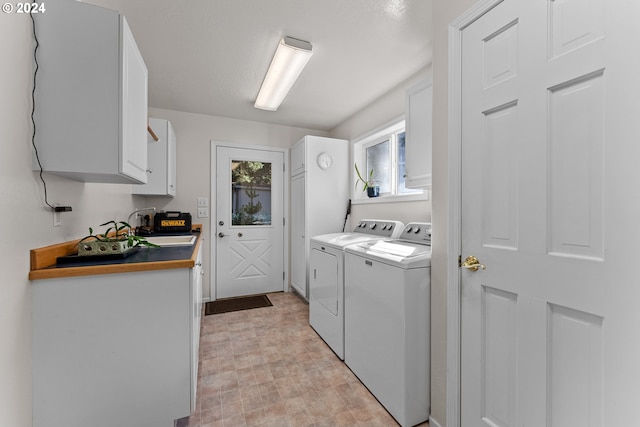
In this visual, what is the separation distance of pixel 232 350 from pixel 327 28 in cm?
260

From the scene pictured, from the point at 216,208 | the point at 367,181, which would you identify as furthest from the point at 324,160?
the point at 216,208

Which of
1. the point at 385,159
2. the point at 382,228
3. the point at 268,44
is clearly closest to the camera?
the point at 268,44

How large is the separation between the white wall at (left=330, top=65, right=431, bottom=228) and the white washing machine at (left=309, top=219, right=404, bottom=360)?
0.55ft

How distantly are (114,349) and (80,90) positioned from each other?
115cm

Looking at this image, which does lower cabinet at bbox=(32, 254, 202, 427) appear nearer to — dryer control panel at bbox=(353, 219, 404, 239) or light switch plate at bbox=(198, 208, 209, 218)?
dryer control panel at bbox=(353, 219, 404, 239)

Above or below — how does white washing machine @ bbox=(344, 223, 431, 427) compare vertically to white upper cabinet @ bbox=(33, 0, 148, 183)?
below

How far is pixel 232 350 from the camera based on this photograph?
2264 millimetres

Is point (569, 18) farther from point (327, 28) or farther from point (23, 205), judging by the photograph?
point (23, 205)

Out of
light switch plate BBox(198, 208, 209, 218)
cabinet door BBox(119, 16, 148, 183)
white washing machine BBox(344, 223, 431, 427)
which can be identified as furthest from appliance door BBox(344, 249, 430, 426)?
light switch plate BBox(198, 208, 209, 218)

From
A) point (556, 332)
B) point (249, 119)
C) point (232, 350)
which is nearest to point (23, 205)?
point (232, 350)

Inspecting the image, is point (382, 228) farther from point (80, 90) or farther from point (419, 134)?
point (80, 90)

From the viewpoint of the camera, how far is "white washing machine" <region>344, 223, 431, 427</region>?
57.0 inches

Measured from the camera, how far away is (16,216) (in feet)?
3.32

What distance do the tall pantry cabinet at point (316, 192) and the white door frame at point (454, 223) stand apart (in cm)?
210
